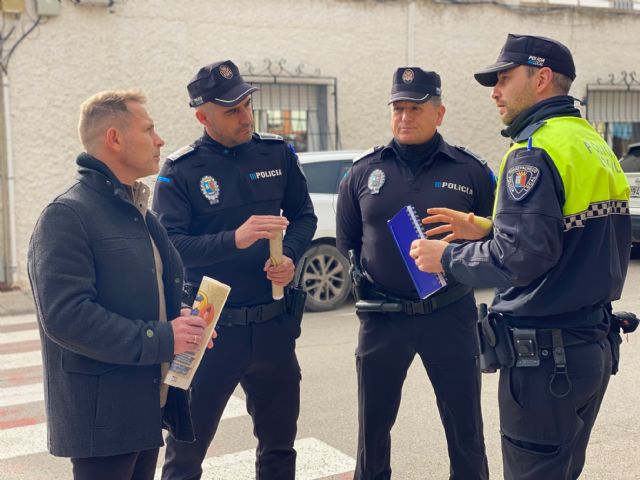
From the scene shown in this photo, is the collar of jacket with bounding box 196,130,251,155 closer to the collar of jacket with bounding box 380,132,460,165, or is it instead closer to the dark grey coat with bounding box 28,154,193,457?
the collar of jacket with bounding box 380,132,460,165

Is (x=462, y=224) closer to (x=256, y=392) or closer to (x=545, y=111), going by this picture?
(x=545, y=111)

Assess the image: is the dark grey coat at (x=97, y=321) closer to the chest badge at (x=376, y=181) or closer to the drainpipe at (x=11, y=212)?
the chest badge at (x=376, y=181)

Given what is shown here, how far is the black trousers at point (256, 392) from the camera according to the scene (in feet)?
11.0

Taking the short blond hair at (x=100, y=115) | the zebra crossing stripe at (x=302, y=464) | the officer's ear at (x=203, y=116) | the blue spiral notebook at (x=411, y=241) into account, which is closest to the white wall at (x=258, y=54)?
the zebra crossing stripe at (x=302, y=464)

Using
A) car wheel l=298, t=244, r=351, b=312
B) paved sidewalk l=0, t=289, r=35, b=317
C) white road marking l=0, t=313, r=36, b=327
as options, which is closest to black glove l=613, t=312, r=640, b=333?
car wheel l=298, t=244, r=351, b=312

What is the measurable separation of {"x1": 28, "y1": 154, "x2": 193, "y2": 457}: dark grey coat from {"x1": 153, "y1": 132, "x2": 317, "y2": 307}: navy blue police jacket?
0.82 m

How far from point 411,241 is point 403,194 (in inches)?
18.1

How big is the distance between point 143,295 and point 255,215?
0.97m

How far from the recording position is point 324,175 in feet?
28.8

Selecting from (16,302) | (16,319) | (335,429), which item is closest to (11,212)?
(16,302)

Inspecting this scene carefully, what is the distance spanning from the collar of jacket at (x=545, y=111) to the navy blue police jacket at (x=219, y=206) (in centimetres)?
125

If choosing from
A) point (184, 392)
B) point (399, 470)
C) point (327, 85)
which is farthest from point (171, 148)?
point (184, 392)

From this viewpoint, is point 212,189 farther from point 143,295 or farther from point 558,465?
point 558,465

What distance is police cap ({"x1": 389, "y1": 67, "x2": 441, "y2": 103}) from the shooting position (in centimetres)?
370
